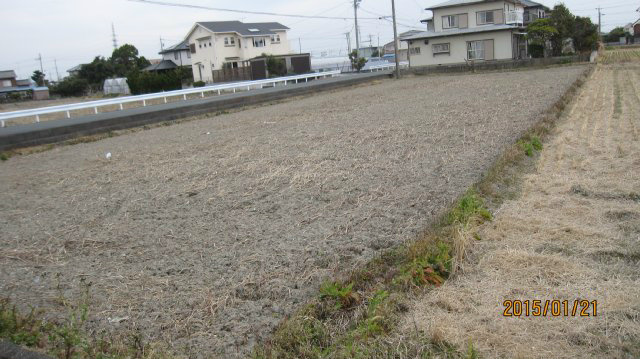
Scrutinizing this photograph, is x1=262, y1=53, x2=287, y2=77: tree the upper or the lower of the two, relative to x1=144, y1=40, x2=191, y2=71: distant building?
lower

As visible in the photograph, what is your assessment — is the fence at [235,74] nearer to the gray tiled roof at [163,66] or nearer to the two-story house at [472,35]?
the gray tiled roof at [163,66]

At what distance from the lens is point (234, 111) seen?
671 inches

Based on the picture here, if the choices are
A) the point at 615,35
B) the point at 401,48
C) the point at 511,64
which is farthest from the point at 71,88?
the point at 615,35

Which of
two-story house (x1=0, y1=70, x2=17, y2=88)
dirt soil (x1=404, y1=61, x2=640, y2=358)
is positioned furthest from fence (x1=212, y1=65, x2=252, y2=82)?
dirt soil (x1=404, y1=61, x2=640, y2=358)

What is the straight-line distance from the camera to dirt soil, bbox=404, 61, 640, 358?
2564 mm

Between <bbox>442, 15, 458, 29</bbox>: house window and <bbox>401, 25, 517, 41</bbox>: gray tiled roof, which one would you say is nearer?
<bbox>401, 25, 517, 41</bbox>: gray tiled roof

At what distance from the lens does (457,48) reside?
105 ft

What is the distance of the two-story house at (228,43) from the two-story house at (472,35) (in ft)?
36.9

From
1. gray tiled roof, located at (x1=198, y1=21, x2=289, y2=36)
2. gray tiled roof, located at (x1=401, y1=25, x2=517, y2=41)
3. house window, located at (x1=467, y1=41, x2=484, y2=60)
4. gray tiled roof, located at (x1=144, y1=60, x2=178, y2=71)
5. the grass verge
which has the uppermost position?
gray tiled roof, located at (x1=198, y1=21, x2=289, y2=36)

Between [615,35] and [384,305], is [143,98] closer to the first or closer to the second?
[384,305]

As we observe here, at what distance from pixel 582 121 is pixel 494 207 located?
5.78m

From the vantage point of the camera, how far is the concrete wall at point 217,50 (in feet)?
122

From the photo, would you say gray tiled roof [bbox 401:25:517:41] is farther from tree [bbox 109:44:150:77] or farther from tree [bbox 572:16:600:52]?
tree [bbox 109:44:150:77]
